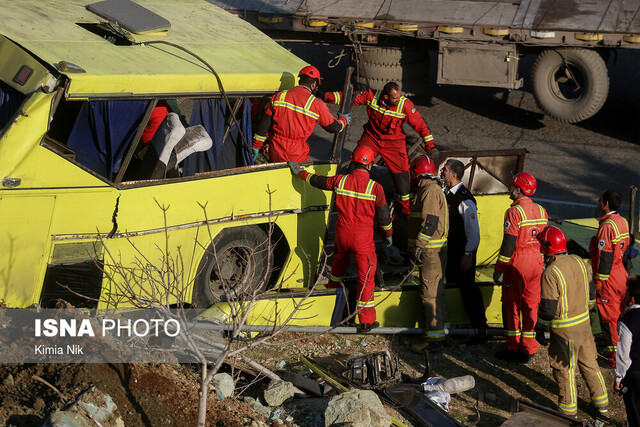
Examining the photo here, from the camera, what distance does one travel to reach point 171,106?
777 centimetres

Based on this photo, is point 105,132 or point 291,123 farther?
point 291,123

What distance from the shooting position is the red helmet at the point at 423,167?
785 centimetres

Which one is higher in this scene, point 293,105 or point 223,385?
point 293,105

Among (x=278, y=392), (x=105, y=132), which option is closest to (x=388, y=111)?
(x=105, y=132)

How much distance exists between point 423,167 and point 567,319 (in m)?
1.81

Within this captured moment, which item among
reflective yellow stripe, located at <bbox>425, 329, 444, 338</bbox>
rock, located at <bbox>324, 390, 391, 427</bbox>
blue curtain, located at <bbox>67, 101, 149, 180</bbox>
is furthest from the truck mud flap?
blue curtain, located at <bbox>67, 101, 149, 180</bbox>

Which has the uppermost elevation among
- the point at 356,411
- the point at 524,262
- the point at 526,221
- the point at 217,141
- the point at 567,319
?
the point at 217,141

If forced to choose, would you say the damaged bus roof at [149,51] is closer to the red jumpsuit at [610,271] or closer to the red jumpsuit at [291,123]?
the red jumpsuit at [291,123]

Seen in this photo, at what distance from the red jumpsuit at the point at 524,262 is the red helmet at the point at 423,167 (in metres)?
0.77

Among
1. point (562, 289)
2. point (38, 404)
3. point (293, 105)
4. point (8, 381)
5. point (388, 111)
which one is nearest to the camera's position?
point (38, 404)

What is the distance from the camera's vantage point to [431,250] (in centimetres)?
770

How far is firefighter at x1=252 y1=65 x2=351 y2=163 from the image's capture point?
7625 millimetres

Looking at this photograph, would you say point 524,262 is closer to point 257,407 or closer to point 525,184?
point 525,184

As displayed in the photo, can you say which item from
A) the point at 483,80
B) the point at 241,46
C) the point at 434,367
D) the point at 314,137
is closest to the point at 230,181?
the point at 241,46
